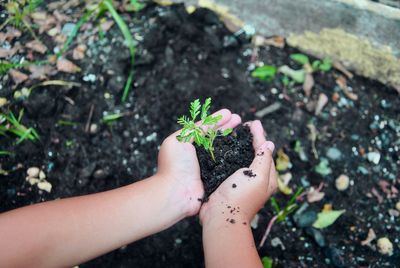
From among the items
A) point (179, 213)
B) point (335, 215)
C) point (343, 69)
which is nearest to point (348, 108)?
point (343, 69)

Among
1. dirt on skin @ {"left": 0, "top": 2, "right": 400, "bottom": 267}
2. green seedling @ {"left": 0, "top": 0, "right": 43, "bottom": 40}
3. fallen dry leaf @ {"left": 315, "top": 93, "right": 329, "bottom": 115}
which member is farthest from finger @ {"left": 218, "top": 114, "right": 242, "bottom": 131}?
green seedling @ {"left": 0, "top": 0, "right": 43, "bottom": 40}

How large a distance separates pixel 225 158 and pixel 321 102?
1.07m

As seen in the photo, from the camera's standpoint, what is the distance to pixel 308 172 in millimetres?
2611

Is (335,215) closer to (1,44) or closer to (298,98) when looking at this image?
(298,98)

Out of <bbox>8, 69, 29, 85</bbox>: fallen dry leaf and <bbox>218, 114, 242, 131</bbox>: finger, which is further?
<bbox>8, 69, 29, 85</bbox>: fallen dry leaf

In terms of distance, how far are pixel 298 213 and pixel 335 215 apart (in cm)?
22

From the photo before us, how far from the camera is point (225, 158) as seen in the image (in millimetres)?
2080

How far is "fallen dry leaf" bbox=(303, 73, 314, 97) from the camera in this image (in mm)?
2855

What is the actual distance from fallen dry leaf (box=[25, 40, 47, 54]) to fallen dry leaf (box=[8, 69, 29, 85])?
205 millimetres

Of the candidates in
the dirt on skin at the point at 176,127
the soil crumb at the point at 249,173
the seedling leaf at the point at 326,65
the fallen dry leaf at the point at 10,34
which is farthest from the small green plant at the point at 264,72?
the fallen dry leaf at the point at 10,34

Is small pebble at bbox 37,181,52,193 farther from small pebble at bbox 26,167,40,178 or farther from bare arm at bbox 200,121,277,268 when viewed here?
bare arm at bbox 200,121,277,268

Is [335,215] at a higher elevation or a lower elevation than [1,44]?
lower

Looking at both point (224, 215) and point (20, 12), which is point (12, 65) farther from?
point (224, 215)

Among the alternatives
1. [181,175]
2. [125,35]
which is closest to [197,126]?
[181,175]
